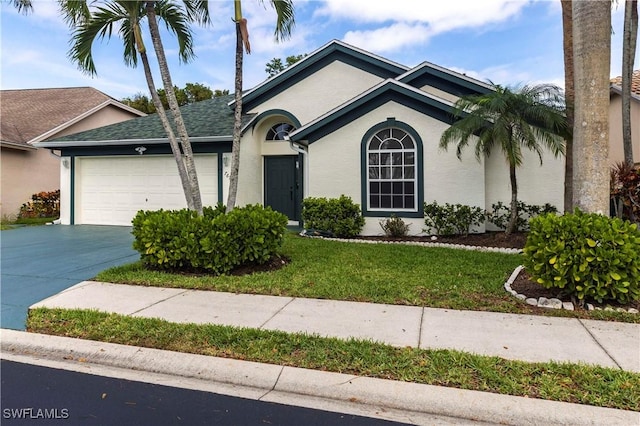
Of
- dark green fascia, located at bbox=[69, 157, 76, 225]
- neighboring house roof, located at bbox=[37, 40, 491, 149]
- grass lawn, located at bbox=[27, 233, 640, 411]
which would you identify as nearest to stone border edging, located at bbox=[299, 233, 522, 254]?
grass lawn, located at bbox=[27, 233, 640, 411]

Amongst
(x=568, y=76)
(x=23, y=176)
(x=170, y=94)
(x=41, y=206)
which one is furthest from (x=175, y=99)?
(x=23, y=176)

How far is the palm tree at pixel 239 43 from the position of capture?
7.97m

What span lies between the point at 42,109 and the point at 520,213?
2360 cm

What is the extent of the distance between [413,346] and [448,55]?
14.2m

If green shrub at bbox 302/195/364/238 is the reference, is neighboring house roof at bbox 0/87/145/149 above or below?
above

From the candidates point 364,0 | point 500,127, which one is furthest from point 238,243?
point 364,0

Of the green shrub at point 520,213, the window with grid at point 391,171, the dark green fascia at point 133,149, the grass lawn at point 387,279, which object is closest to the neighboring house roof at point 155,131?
the dark green fascia at point 133,149

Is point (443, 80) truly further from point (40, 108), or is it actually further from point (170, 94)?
point (40, 108)

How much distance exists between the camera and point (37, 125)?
753 inches

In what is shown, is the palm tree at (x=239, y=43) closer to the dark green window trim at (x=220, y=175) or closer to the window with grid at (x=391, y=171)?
the window with grid at (x=391, y=171)

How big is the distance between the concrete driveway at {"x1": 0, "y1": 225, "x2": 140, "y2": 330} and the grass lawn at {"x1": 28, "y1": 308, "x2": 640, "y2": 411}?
1261 mm

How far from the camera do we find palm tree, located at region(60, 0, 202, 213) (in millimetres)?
7691

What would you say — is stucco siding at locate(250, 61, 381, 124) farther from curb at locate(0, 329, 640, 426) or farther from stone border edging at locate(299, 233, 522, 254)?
curb at locate(0, 329, 640, 426)

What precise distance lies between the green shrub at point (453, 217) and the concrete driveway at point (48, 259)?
7.39 meters
